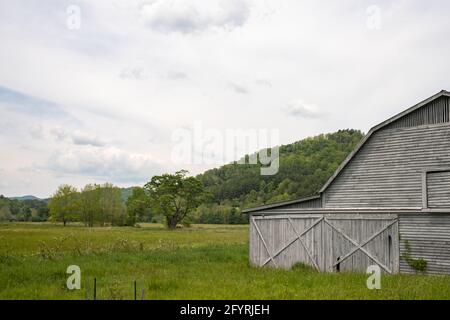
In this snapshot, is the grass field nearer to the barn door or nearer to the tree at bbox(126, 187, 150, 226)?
the barn door

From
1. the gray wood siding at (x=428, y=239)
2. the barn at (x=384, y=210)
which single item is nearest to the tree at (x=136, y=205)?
the barn at (x=384, y=210)

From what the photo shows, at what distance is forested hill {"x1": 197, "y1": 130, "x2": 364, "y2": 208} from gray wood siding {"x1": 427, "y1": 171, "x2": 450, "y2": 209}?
63286mm

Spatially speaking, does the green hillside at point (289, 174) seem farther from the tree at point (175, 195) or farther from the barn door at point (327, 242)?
the barn door at point (327, 242)

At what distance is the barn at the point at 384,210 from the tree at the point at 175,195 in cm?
5805

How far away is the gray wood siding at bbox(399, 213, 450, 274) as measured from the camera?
1816cm

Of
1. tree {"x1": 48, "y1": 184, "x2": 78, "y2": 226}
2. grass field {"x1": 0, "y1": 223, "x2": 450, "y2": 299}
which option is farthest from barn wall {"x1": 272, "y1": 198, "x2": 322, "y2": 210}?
tree {"x1": 48, "y1": 184, "x2": 78, "y2": 226}

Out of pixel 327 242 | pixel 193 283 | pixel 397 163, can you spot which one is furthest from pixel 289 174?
pixel 193 283

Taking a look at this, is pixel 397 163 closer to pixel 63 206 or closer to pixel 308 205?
pixel 308 205

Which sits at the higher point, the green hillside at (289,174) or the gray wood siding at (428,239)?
the green hillside at (289,174)

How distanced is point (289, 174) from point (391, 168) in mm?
91241

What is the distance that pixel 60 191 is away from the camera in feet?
336

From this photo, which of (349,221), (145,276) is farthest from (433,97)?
(145,276)

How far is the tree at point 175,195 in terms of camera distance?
7950cm
